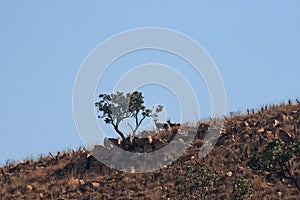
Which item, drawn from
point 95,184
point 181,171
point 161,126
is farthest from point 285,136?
point 95,184

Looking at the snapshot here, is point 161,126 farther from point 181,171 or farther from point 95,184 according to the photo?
point 95,184

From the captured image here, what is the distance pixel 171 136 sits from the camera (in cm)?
5769

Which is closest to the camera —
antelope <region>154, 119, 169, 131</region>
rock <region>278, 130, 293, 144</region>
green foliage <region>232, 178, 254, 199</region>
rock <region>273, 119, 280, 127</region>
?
green foliage <region>232, 178, 254, 199</region>

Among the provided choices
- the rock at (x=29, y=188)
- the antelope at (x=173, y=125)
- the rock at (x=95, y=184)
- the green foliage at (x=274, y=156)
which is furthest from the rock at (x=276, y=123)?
the rock at (x=29, y=188)

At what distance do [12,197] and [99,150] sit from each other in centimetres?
677

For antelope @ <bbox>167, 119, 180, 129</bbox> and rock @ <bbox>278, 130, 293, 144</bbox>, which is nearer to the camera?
rock @ <bbox>278, 130, 293, 144</bbox>

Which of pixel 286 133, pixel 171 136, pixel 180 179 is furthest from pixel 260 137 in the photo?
pixel 180 179

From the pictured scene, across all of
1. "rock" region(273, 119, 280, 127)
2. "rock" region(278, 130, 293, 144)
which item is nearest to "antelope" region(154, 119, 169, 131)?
"rock" region(273, 119, 280, 127)

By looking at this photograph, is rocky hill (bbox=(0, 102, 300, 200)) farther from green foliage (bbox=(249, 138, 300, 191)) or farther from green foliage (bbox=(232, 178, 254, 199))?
green foliage (bbox=(249, 138, 300, 191))

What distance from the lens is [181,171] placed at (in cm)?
5350

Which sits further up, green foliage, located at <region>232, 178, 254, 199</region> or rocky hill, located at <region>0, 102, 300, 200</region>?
rocky hill, located at <region>0, 102, 300, 200</region>

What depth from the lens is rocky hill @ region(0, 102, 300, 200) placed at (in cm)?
4931

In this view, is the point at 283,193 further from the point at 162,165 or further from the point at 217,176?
the point at 162,165

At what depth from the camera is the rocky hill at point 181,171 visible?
49312mm
